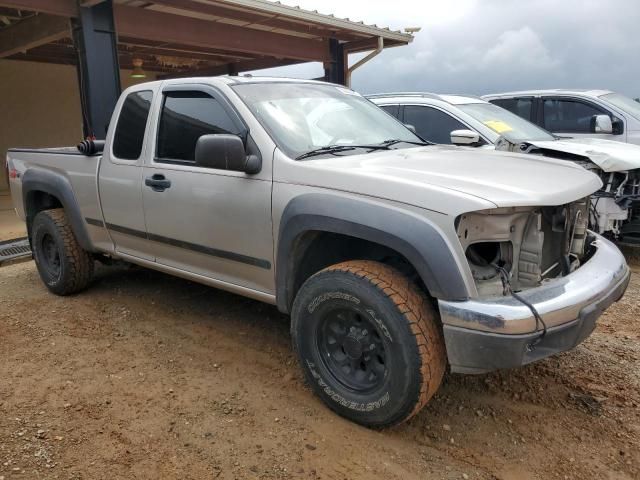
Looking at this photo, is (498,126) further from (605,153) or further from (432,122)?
(605,153)

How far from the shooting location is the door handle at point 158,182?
3.73m

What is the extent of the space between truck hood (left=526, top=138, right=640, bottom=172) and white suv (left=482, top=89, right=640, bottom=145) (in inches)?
40.9

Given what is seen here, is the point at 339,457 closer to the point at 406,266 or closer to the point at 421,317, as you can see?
the point at 421,317

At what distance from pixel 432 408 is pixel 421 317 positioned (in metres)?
0.76

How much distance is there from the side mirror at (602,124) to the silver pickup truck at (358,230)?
4000 millimetres

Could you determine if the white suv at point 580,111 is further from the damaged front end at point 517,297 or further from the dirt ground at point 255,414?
the damaged front end at point 517,297

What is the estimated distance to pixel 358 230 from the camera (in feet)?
8.83

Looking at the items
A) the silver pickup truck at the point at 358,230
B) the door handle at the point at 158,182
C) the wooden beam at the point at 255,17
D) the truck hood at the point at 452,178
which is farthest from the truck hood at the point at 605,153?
the wooden beam at the point at 255,17

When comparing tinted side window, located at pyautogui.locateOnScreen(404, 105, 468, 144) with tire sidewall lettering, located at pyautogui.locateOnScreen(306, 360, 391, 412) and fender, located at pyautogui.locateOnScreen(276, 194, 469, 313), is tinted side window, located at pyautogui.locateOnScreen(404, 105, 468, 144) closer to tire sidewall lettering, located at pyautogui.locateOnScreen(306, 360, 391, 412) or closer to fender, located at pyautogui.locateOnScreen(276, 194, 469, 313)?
fender, located at pyautogui.locateOnScreen(276, 194, 469, 313)

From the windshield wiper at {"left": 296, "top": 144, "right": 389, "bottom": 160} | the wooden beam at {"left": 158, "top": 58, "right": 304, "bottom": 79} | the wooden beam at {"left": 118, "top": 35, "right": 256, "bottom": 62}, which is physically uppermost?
the wooden beam at {"left": 118, "top": 35, "right": 256, "bottom": 62}

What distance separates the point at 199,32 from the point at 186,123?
5.70 m

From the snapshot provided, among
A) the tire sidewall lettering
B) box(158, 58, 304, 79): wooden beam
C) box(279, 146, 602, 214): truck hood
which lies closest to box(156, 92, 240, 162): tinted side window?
box(279, 146, 602, 214): truck hood

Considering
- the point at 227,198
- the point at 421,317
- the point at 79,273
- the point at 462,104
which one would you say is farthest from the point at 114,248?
the point at 462,104

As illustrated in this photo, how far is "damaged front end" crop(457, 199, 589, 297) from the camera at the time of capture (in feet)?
8.24
